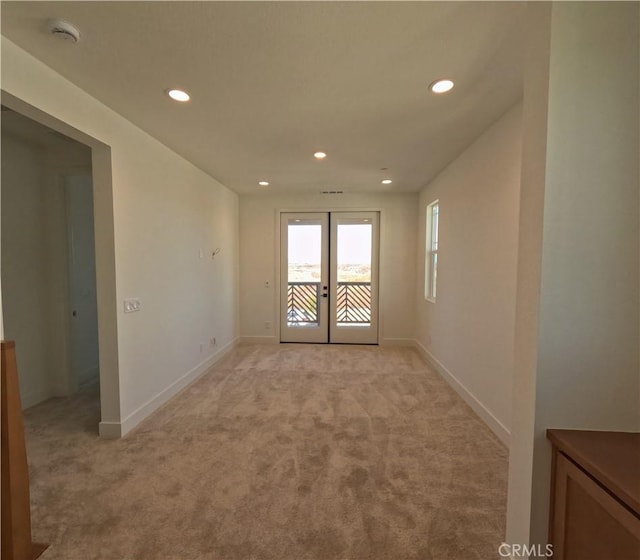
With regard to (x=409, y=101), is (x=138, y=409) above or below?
below

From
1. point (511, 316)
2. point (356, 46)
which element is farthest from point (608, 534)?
point (356, 46)

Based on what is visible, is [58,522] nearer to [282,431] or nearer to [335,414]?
[282,431]

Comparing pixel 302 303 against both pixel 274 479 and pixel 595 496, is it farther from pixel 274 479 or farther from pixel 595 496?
pixel 595 496

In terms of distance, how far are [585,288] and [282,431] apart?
222 centimetres

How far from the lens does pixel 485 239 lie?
8.47ft

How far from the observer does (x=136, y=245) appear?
2523 millimetres

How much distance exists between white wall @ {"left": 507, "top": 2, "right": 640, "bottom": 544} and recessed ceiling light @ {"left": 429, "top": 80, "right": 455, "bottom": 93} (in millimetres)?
722

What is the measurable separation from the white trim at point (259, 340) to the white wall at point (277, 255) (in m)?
0.02

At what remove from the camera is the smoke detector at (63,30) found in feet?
4.55

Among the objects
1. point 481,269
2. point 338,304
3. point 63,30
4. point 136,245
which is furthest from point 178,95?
point 338,304

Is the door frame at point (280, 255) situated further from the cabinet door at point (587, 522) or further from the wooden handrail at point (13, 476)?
the cabinet door at point (587, 522)

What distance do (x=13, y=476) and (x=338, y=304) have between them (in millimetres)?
4174

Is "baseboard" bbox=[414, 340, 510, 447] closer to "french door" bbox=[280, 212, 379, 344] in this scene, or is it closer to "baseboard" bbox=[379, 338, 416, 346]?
"baseboard" bbox=[379, 338, 416, 346]

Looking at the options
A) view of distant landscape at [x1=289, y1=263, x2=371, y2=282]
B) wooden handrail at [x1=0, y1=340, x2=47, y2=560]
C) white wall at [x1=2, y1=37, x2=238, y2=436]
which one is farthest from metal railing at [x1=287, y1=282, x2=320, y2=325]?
wooden handrail at [x1=0, y1=340, x2=47, y2=560]
